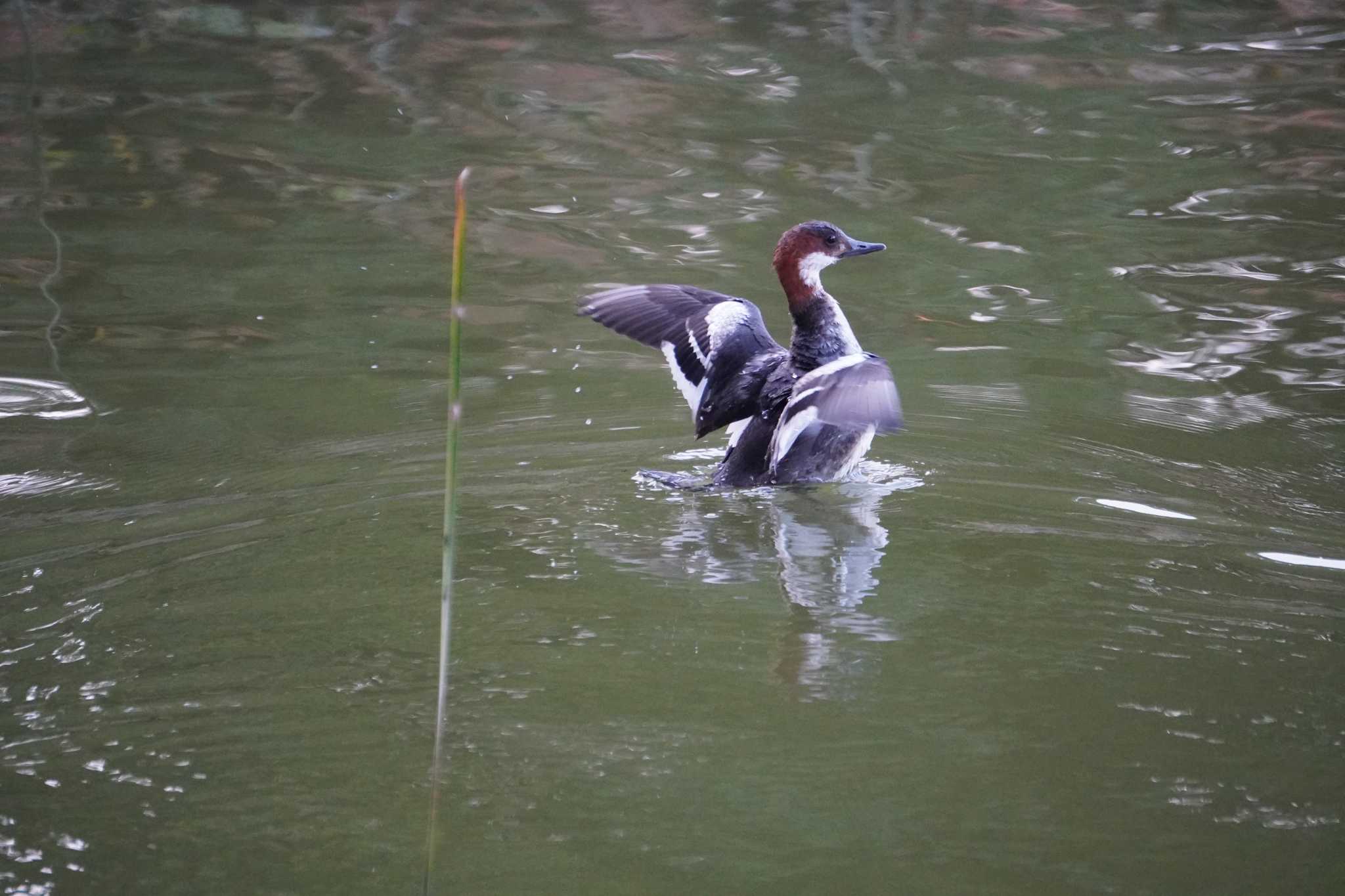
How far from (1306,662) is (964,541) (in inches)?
46.3

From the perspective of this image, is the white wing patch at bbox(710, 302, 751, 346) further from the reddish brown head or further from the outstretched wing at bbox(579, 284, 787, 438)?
the reddish brown head

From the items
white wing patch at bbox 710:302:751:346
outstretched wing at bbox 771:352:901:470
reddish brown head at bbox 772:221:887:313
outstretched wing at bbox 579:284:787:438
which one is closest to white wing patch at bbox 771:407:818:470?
outstretched wing at bbox 771:352:901:470

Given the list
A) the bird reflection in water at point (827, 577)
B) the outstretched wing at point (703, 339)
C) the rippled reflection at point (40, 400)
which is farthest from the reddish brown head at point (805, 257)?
the rippled reflection at point (40, 400)

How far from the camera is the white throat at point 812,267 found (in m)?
6.09

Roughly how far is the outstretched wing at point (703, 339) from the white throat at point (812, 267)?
0.80 feet

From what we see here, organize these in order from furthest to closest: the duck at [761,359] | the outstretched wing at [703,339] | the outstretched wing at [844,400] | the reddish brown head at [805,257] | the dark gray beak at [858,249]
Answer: the dark gray beak at [858,249], the reddish brown head at [805,257], the outstretched wing at [703,339], the duck at [761,359], the outstretched wing at [844,400]

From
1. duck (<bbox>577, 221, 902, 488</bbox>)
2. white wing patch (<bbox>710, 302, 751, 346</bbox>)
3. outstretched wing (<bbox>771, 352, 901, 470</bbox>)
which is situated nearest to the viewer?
outstretched wing (<bbox>771, 352, 901, 470</bbox>)

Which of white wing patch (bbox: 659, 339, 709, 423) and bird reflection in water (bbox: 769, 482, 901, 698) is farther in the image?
white wing patch (bbox: 659, 339, 709, 423)

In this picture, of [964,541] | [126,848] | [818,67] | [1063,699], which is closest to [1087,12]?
[818,67]

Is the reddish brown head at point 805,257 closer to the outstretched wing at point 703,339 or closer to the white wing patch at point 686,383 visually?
the outstretched wing at point 703,339

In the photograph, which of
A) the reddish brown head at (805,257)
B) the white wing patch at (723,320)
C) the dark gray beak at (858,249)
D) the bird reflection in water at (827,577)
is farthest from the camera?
the dark gray beak at (858,249)

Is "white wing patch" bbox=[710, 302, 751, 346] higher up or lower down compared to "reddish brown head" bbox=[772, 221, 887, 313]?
lower down

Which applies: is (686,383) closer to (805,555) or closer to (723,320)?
(723,320)

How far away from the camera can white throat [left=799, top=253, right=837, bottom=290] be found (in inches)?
240
